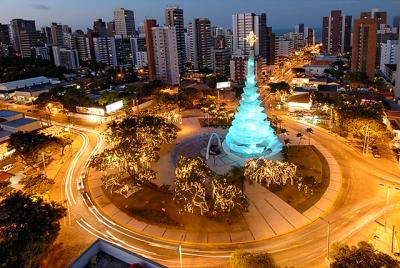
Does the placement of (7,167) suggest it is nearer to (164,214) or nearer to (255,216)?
(164,214)

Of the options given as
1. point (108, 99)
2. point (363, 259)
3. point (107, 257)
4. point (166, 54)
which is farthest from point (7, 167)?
point (166, 54)

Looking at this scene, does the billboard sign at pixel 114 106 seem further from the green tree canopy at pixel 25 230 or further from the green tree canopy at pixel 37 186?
the green tree canopy at pixel 25 230

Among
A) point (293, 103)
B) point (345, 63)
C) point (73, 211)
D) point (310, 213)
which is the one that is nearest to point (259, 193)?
point (310, 213)

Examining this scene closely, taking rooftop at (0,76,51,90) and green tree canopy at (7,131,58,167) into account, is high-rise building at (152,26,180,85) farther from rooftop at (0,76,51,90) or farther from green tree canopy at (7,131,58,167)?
green tree canopy at (7,131,58,167)

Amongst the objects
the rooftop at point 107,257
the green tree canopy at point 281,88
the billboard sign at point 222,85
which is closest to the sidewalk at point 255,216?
the rooftop at point 107,257

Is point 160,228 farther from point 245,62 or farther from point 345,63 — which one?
point 345,63

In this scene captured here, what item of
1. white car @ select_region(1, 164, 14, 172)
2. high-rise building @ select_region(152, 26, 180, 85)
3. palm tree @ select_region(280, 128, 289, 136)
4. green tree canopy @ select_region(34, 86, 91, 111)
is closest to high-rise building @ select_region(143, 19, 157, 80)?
high-rise building @ select_region(152, 26, 180, 85)
